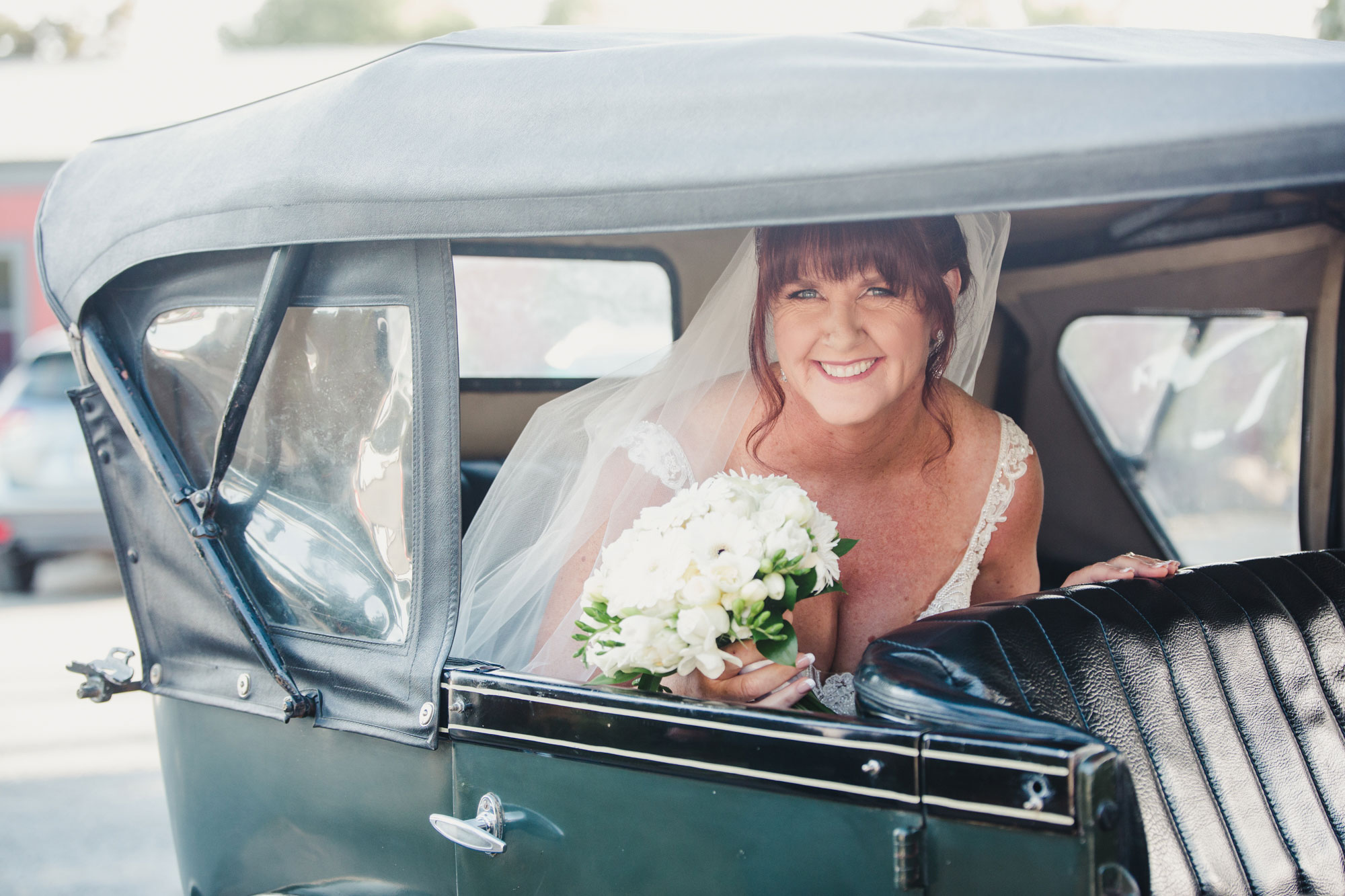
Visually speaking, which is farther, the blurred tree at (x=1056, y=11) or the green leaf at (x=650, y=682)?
the blurred tree at (x=1056, y=11)

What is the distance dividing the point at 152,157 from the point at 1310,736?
2.31 m

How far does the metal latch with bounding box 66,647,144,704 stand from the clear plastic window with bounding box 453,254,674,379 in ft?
4.14

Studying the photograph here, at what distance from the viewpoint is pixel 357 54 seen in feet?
61.1

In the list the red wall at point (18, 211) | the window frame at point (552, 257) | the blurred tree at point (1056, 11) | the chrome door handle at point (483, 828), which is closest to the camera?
the chrome door handle at point (483, 828)

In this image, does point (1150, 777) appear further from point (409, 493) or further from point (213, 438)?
point (213, 438)

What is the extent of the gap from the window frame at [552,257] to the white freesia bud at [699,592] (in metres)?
1.72

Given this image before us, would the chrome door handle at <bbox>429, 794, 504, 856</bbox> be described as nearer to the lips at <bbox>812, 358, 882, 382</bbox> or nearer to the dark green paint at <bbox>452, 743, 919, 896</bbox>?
the dark green paint at <bbox>452, 743, 919, 896</bbox>

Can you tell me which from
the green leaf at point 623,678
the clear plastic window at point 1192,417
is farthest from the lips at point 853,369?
the clear plastic window at point 1192,417

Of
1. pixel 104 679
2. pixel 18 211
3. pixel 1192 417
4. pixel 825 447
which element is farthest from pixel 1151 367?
pixel 18 211

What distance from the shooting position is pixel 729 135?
4.37ft

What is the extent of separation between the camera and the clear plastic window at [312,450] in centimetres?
175

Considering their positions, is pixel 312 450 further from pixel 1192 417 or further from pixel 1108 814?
pixel 1192 417

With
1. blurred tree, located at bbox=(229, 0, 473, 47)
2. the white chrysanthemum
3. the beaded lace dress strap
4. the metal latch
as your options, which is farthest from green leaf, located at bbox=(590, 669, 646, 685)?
blurred tree, located at bbox=(229, 0, 473, 47)

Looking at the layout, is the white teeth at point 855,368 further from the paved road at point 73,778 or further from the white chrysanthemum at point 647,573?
the paved road at point 73,778
